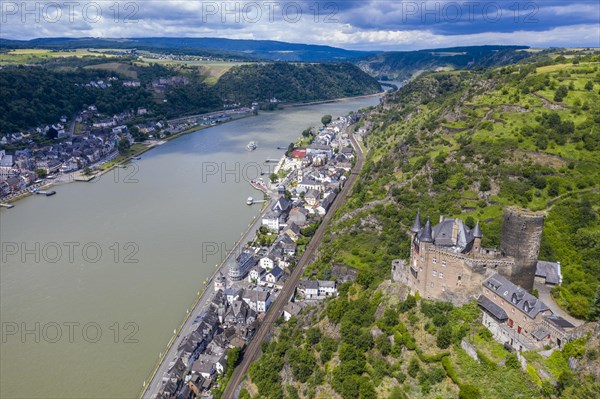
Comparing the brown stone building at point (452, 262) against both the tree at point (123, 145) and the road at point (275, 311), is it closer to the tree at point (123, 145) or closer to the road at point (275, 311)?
the road at point (275, 311)

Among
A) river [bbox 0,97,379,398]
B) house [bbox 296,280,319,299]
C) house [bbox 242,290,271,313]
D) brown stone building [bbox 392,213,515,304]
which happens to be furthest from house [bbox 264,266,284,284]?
brown stone building [bbox 392,213,515,304]

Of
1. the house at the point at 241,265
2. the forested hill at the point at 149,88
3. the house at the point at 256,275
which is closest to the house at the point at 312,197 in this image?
the house at the point at 241,265

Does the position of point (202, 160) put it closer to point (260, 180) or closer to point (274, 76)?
point (260, 180)

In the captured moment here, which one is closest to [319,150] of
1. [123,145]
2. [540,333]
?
[123,145]

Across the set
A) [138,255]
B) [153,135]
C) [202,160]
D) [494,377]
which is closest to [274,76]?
[153,135]

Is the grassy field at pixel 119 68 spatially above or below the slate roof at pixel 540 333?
above
